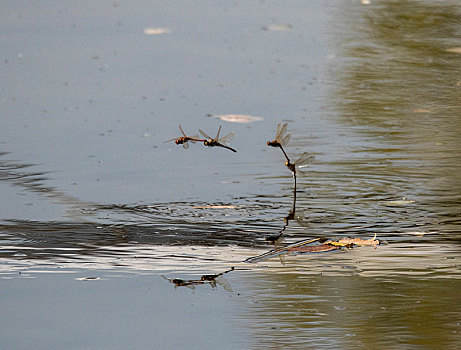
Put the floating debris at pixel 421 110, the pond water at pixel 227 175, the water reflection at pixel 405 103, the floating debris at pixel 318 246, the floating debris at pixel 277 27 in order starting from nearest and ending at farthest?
the pond water at pixel 227 175, the floating debris at pixel 318 246, the water reflection at pixel 405 103, the floating debris at pixel 421 110, the floating debris at pixel 277 27

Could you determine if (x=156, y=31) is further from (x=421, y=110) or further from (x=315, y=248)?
(x=315, y=248)

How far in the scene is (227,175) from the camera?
19.3ft

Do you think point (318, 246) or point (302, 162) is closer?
point (318, 246)

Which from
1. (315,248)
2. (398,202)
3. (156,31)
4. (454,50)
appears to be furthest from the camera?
(156,31)

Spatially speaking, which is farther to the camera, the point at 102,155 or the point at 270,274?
the point at 102,155

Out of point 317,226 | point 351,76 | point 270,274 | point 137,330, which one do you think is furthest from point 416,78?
point 137,330

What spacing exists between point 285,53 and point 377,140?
7.92ft

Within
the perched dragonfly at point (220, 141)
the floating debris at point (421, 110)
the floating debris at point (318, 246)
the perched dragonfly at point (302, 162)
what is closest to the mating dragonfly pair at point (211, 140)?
the perched dragonfly at point (220, 141)

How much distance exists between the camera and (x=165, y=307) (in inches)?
157

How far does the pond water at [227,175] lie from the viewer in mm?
3896

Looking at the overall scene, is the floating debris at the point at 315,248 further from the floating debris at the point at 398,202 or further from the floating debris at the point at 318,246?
the floating debris at the point at 398,202

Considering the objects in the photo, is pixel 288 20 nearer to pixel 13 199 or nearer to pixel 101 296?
pixel 13 199

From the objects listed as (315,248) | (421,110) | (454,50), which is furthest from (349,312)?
(454,50)

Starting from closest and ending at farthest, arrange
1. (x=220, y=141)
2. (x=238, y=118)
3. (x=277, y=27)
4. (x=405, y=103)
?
(x=220, y=141) → (x=238, y=118) → (x=405, y=103) → (x=277, y=27)
